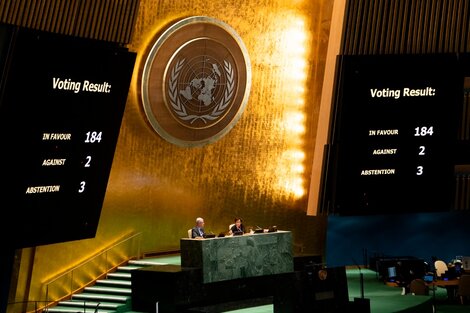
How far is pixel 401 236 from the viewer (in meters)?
20.5

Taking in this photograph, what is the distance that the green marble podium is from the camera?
45.1 feet

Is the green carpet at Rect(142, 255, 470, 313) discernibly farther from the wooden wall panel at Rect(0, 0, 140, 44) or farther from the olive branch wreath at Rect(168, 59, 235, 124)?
the wooden wall panel at Rect(0, 0, 140, 44)

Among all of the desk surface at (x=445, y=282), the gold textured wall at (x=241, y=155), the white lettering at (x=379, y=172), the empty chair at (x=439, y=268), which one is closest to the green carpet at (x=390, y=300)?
the desk surface at (x=445, y=282)

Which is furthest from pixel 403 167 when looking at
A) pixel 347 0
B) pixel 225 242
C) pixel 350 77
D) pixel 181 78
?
pixel 181 78

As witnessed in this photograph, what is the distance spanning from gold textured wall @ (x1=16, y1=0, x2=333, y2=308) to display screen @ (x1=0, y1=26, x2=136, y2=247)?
16.1 feet

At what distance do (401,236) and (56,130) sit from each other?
12544mm

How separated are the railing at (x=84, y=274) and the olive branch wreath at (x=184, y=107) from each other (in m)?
2.69

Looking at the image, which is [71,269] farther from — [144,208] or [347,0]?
[347,0]

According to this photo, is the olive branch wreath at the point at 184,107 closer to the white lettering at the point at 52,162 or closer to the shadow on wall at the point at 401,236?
the shadow on wall at the point at 401,236

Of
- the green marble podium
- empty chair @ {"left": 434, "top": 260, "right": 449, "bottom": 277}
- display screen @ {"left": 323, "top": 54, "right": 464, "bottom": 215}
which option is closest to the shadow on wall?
empty chair @ {"left": 434, "top": 260, "right": 449, "bottom": 277}

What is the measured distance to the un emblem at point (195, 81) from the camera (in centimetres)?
1661

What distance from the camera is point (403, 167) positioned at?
11180 mm

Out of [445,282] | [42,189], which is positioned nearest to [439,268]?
[445,282]

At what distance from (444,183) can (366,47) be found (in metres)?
2.24
